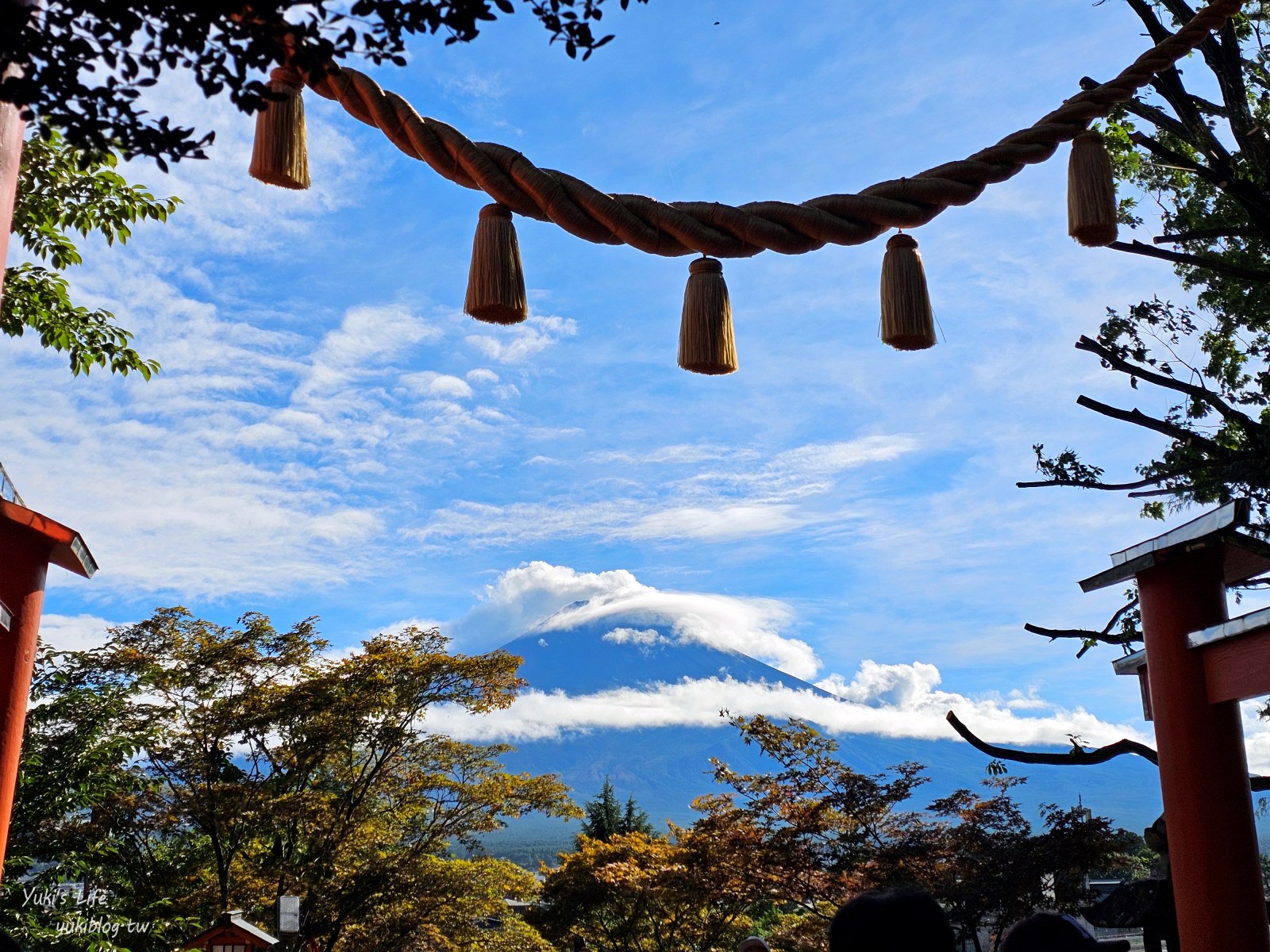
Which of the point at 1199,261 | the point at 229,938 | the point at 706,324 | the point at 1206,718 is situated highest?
the point at 1199,261

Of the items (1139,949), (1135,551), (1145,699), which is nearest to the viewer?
(1135,551)

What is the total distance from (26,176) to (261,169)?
3.53m

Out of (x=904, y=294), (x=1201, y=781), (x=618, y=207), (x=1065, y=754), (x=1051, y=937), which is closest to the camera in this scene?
(x=1051, y=937)

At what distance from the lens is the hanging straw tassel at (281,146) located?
8.23 ft

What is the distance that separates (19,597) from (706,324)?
Result: 11.8ft

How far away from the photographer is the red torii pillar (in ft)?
13.9

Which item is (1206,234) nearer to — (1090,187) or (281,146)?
(1090,187)

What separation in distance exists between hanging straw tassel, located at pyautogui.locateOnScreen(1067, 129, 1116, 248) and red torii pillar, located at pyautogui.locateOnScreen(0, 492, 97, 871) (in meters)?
4.05

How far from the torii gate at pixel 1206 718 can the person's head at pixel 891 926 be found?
2594mm

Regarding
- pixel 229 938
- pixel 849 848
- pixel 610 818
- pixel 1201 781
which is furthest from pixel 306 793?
pixel 610 818

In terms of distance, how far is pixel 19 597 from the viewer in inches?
180

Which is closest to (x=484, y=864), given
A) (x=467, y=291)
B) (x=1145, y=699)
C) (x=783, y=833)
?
(x=783, y=833)

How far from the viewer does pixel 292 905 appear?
8.32m

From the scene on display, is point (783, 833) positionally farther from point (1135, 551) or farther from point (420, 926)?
point (1135, 551)
